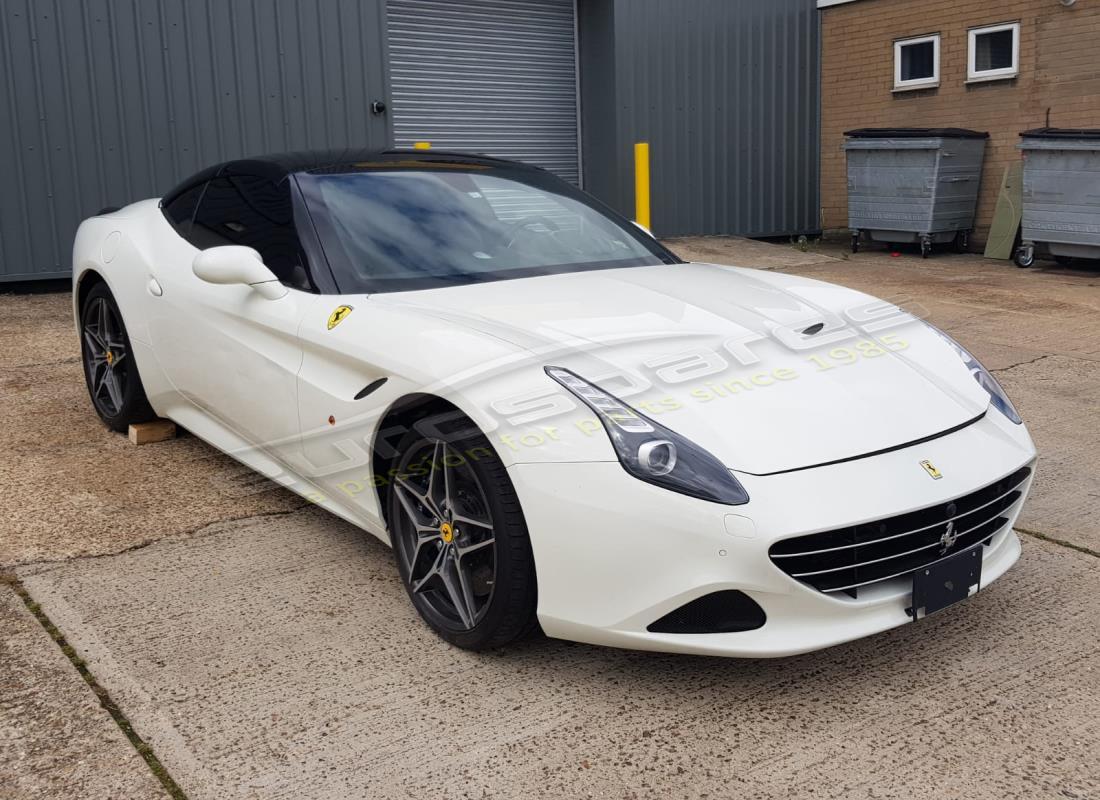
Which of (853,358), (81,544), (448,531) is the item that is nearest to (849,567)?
(853,358)

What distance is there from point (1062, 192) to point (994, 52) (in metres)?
2.66

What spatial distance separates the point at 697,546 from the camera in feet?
7.60

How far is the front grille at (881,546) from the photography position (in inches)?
92.6

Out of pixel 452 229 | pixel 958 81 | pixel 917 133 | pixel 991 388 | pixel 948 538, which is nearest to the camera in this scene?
pixel 948 538

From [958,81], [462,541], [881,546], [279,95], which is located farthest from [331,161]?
[958,81]

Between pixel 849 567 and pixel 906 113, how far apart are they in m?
11.4

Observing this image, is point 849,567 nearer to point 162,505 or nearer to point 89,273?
point 162,505

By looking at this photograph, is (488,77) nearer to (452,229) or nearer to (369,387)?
(452,229)

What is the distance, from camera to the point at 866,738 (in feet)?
7.84

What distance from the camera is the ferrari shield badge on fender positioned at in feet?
10.4

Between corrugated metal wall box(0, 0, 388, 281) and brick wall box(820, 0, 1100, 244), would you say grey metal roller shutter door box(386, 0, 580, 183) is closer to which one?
corrugated metal wall box(0, 0, 388, 281)

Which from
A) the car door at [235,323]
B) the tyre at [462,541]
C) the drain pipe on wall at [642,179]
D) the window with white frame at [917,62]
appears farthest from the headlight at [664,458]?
the window with white frame at [917,62]

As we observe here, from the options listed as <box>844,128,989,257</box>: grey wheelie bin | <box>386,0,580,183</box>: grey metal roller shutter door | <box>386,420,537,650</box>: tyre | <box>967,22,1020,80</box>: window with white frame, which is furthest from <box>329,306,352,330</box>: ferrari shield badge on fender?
<box>967,22,1020,80</box>: window with white frame

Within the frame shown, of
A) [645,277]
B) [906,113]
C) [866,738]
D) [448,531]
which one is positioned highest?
[906,113]
